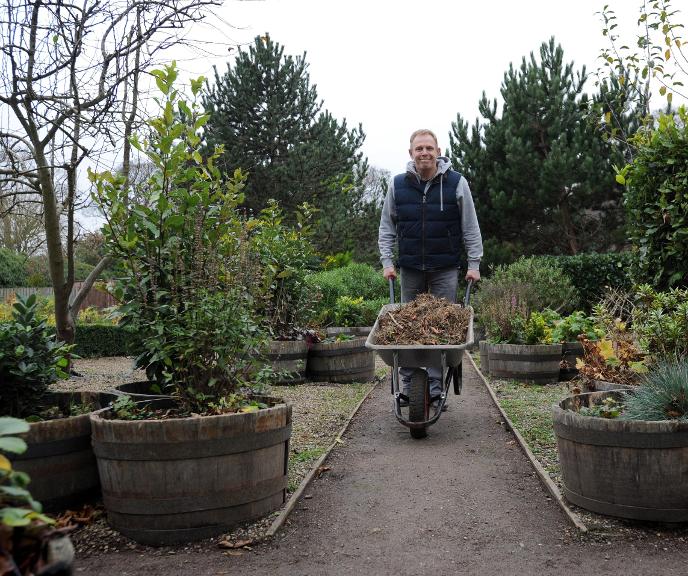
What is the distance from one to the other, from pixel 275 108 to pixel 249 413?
18736 mm

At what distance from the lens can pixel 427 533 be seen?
3000 millimetres

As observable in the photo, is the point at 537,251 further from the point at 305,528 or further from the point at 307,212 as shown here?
the point at 305,528

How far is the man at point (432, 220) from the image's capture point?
536 cm

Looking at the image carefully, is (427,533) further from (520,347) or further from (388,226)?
(520,347)

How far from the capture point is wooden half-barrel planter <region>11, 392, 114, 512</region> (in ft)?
9.51

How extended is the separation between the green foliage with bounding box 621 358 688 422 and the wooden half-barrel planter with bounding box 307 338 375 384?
4.81 meters

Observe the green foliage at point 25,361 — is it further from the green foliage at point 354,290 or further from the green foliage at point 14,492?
the green foliage at point 354,290

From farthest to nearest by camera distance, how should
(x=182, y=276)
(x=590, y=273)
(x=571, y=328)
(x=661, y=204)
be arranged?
(x=590, y=273), (x=571, y=328), (x=661, y=204), (x=182, y=276)

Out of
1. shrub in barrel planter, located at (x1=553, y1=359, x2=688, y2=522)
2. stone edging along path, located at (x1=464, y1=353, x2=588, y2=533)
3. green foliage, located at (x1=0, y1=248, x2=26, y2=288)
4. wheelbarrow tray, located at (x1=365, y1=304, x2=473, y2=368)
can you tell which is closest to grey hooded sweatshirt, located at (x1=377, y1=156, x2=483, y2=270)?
wheelbarrow tray, located at (x1=365, y1=304, x2=473, y2=368)

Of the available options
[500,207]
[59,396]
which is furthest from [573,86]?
[59,396]

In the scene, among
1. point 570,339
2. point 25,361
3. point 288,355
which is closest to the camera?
point 25,361

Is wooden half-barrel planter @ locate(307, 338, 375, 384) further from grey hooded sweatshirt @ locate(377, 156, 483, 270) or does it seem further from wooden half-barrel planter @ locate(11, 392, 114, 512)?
wooden half-barrel planter @ locate(11, 392, 114, 512)

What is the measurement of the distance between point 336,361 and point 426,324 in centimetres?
317

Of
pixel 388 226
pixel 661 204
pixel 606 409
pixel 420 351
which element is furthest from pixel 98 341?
pixel 606 409
